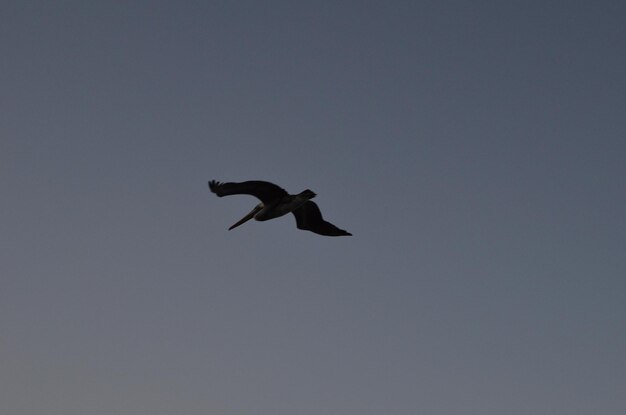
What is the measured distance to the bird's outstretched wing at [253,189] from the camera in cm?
2169

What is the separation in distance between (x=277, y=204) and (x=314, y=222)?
2.45m

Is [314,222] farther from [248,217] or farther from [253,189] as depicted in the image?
[253,189]

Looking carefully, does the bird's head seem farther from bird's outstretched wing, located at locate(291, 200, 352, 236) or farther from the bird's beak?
bird's outstretched wing, located at locate(291, 200, 352, 236)

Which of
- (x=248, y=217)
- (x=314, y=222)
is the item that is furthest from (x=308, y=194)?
(x=314, y=222)

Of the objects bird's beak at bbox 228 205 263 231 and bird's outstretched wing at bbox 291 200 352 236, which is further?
bird's outstretched wing at bbox 291 200 352 236

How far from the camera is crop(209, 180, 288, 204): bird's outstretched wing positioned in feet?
71.2

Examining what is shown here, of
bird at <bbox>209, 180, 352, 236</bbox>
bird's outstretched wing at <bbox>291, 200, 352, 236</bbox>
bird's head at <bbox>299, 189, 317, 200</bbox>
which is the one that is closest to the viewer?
bird's head at <bbox>299, 189, 317, 200</bbox>

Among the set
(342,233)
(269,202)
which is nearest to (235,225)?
(269,202)

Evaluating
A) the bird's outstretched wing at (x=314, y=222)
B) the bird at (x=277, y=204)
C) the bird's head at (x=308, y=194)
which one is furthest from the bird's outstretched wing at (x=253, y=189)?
the bird's outstretched wing at (x=314, y=222)

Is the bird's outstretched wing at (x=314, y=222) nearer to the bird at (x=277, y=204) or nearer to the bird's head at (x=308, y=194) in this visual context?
the bird at (x=277, y=204)

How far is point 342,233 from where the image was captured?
24625 millimetres

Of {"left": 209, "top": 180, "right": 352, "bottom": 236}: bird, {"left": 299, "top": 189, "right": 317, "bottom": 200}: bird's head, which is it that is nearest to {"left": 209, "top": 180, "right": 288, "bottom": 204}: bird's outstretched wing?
{"left": 209, "top": 180, "right": 352, "bottom": 236}: bird

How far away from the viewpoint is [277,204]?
22.7 meters

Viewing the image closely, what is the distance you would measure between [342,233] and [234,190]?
4.44 m
